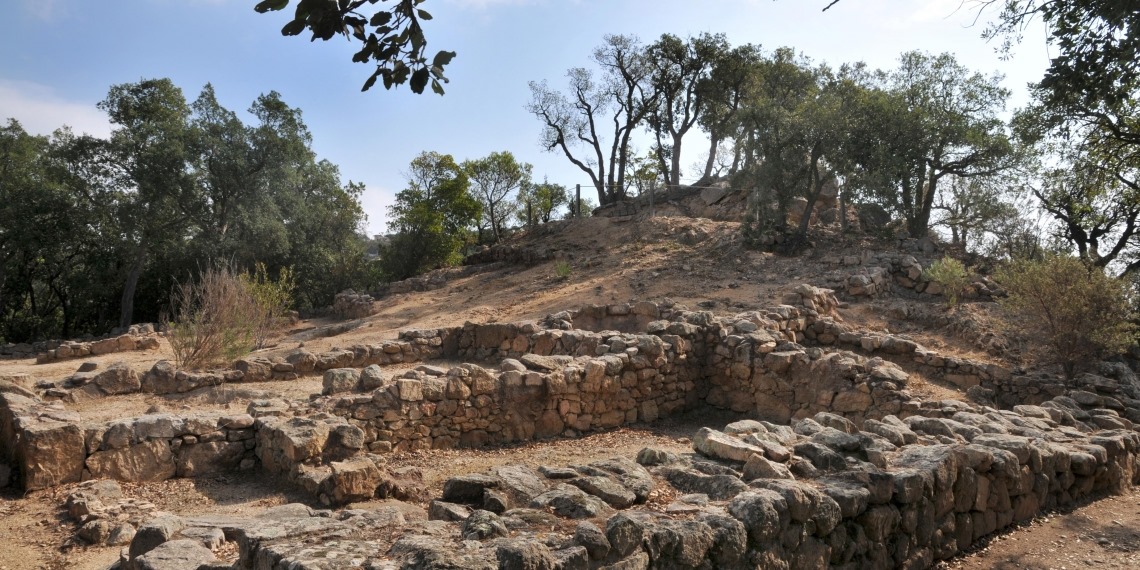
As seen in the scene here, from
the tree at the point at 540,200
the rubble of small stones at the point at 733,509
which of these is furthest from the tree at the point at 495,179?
the rubble of small stones at the point at 733,509

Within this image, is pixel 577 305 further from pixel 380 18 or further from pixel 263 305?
pixel 380 18

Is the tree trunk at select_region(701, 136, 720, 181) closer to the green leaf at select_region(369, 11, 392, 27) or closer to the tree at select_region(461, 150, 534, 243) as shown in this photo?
the tree at select_region(461, 150, 534, 243)

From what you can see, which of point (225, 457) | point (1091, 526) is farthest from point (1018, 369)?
point (225, 457)

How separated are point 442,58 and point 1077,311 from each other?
10527mm

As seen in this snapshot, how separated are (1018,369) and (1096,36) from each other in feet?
19.8

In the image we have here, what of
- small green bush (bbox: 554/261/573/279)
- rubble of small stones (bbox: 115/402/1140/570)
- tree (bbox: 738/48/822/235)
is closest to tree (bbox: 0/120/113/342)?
small green bush (bbox: 554/261/573/279)

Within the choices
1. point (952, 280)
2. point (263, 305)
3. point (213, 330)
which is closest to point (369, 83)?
point (213, 330)

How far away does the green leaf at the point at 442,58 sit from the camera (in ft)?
12.3

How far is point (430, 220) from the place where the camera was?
28469mm

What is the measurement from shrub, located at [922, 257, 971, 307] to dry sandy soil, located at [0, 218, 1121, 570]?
325 mm

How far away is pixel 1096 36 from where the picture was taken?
5941mm

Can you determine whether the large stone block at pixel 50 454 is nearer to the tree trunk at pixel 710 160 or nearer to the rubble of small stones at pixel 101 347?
the rubble of small stones at pixel 101 347

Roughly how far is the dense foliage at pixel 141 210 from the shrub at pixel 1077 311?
20281 mm

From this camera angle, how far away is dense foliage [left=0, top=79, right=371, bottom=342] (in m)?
22.5
